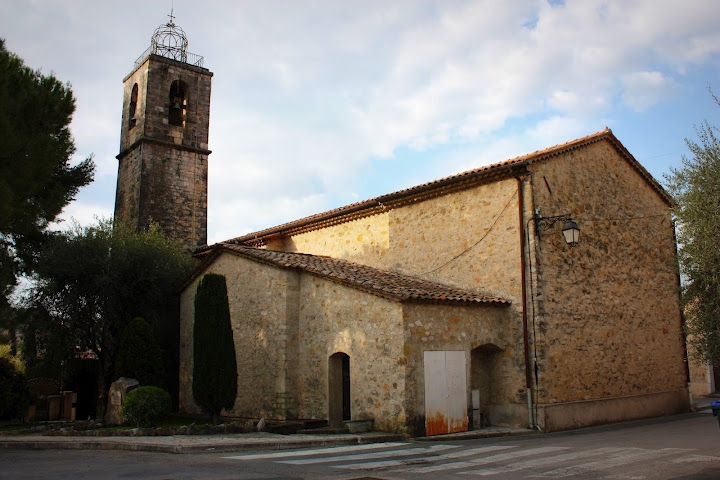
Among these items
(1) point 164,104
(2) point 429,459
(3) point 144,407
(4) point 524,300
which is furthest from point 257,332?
(1) point 164,104

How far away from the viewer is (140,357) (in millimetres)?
17094

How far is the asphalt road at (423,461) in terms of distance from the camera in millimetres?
8219

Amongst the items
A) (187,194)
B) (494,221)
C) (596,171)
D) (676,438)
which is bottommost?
(676,438)

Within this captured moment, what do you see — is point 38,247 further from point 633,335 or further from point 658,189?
point 658,189

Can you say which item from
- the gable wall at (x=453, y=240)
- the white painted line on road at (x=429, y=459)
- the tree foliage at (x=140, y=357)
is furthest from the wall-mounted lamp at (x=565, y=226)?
the tree foliage at (x=140, y=357)

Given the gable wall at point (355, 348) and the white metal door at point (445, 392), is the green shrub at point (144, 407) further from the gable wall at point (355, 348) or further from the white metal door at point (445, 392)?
the white metal door at point (445, 392)

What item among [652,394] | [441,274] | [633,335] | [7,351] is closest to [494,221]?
[441,274]

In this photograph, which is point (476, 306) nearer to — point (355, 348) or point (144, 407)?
point (355, 348)

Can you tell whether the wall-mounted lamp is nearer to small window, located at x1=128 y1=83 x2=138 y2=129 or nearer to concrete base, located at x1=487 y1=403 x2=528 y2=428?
concrete base, located at x1=487 y1=403 x2=528 y2=428

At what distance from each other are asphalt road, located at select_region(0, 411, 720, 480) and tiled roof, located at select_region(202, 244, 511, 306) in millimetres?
3097

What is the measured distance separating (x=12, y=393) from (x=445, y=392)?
1235 centimetres

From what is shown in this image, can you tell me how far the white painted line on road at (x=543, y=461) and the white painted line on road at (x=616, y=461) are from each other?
36cm

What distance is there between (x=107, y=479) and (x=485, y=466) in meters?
5.34

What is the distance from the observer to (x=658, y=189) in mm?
19500
